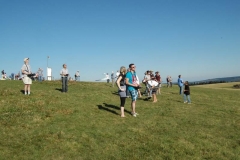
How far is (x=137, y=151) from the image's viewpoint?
8.65 metres

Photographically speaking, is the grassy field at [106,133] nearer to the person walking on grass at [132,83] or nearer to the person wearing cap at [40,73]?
the person walking on grass at [132,83]

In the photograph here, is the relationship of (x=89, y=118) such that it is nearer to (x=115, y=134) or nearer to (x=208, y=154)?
(x=115, y=134)

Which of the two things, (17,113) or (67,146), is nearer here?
(67,146)

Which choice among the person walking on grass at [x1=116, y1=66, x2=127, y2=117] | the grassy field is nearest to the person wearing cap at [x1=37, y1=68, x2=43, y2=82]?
the grassy field

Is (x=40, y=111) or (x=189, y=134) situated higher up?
(x=40, y=111)

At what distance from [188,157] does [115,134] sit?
10.9ft

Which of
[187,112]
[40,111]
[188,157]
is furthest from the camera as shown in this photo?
[187,112]

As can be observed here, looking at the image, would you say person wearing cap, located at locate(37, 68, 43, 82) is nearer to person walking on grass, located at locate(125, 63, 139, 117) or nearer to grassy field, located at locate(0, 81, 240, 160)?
grassy field, located at locate(0, 81, 240, 160)

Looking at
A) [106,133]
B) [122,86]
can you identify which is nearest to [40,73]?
[122,86]

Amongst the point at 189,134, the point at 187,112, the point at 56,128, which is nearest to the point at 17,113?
the point at 56,128

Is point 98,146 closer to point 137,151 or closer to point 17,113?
point 137,151

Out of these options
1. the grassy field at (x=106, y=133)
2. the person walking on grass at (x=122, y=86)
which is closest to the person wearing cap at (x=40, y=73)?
the grassy field at (x=106, y=133)

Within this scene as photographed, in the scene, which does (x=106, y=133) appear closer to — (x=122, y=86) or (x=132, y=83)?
(x=122, y=86)

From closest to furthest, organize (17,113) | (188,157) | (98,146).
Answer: (188,157)
(98,146)
(17,113)
